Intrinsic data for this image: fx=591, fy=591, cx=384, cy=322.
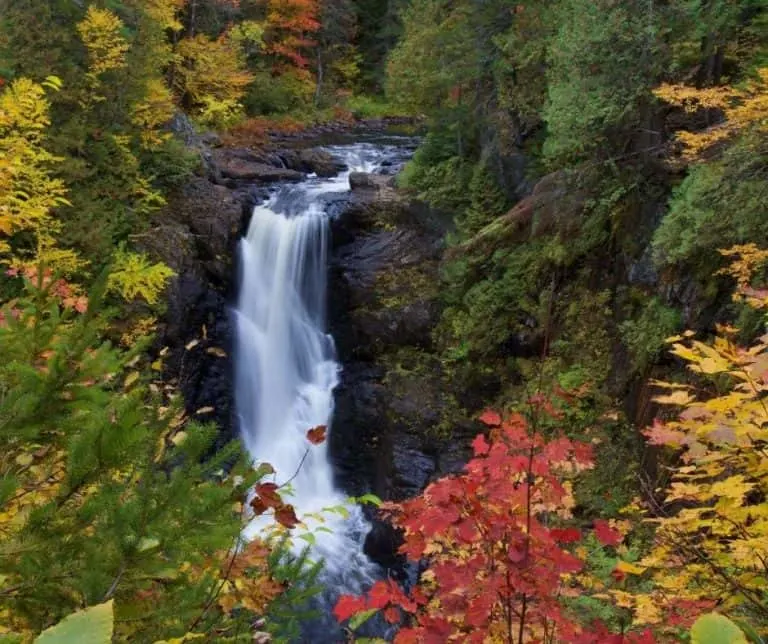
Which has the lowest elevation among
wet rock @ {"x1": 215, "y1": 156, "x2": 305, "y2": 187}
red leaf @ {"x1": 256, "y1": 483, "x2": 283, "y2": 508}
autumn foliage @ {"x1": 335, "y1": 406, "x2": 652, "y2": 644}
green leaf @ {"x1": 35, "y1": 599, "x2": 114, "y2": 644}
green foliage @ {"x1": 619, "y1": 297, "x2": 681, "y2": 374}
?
green foliage @ {"x1": 619, "y1": 297, "x2": 681, "y2": 374}

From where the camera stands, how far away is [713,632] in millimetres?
714

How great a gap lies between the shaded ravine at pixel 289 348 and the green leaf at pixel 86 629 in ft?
32.1

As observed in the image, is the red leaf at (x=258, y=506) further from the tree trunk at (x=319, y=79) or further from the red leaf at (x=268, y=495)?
the tree trunk at (x=319, y=79)

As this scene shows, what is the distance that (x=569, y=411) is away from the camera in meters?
7.99

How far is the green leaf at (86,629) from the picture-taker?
0.72 metres

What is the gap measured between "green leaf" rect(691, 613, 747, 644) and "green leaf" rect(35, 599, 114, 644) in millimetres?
705

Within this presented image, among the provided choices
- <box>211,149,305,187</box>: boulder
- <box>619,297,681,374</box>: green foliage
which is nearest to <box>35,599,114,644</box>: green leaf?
<box>619,297,681,374</box>: green foliage

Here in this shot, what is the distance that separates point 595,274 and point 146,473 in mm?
8447

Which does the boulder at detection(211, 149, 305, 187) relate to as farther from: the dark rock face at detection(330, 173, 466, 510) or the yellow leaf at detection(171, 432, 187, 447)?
the yellow leaf at detection(171, 432, 187, 447)

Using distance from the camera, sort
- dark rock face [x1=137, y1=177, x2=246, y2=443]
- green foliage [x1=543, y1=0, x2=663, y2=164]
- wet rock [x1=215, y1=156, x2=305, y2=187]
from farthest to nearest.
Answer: wet rock [x1=215, y1=156, x2=305, y2=187] → dark rock face [x1=137, y1=177, x2=246, y2=443] → green foliage [x1=543, y1=0, x2=663, y2=164]

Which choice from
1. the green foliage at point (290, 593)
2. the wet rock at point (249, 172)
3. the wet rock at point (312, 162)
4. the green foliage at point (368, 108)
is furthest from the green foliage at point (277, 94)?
the green foliage at point (290, 593)

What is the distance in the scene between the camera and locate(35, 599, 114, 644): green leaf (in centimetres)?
72

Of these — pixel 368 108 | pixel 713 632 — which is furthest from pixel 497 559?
pixel 368 108

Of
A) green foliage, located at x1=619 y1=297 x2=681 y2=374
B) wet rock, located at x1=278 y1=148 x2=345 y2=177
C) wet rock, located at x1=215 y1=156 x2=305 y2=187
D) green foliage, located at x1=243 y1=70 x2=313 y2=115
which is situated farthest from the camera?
green foliage, located at x1=243 y1=70 x2=313 y2=115
